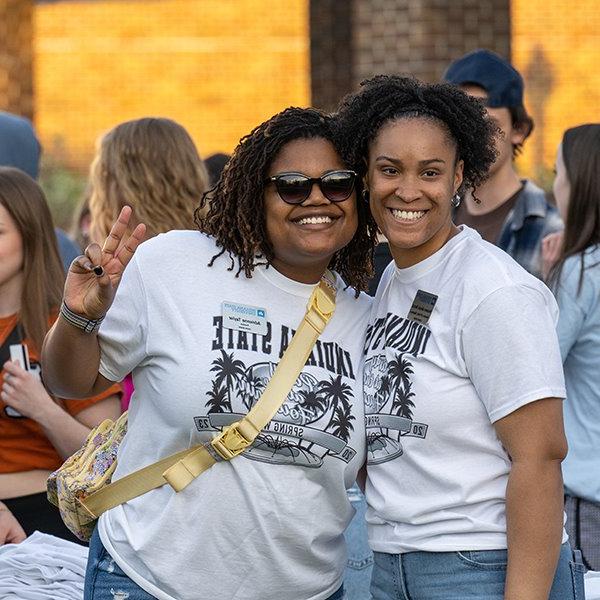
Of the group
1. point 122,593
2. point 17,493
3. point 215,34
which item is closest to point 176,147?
point 17,493

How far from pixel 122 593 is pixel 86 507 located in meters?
0.28

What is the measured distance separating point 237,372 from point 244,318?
147 mm

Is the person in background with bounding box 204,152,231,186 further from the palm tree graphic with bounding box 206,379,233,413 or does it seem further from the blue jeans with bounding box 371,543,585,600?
the blue jeans with bounding box 371,543,585,600

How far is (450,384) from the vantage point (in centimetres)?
305

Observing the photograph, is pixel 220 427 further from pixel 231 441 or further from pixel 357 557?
pixel 357 557

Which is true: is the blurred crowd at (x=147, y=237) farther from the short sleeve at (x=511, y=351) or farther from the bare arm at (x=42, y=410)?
the short sleeve at (x=511, y=351)

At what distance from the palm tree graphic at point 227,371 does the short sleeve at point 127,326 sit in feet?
0.68

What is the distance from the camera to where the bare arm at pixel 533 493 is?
9.74 ft

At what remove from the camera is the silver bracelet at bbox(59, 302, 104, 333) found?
326cm

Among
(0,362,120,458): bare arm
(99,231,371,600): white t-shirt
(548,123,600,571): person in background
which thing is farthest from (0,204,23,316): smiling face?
(548,123,600,571): person in background

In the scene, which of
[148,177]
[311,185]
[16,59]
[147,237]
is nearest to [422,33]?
[148,177]

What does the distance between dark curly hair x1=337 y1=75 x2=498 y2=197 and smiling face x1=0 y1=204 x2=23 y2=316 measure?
64.2 inches

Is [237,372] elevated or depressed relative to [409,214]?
depressed

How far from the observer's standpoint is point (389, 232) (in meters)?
3.24
